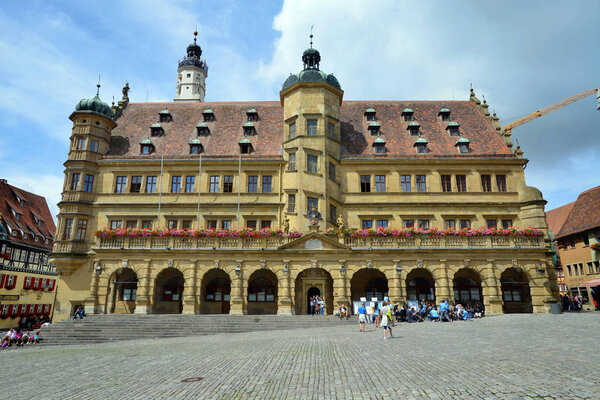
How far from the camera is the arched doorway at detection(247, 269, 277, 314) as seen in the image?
36.6 metres

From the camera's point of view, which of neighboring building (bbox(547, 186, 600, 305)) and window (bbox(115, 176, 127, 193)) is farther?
neighboring building (bbox(547, 186, 600, 305))

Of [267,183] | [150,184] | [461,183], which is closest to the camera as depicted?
[267,183]

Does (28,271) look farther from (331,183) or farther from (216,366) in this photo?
(216,366)

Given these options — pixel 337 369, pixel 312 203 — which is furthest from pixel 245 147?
pixel 337 369

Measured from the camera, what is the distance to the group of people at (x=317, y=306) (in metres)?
30.8

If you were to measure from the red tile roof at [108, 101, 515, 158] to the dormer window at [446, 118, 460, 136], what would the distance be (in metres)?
0.57

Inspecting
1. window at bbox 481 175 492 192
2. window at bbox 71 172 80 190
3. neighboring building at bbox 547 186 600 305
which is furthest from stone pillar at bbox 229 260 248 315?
neighboring building at bbox 547 186 600 305

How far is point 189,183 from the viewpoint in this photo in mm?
40938

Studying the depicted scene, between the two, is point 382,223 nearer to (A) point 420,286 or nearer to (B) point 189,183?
(A) point 420,286

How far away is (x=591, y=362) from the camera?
11.7 meters

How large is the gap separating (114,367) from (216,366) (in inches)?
166

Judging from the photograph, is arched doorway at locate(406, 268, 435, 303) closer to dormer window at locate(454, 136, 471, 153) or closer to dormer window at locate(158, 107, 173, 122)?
dormer window at locate(454, 136, 471, 153)

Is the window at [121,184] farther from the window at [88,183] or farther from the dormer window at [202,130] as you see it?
the dormer window at [202,130]

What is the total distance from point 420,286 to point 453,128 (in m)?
19.4
